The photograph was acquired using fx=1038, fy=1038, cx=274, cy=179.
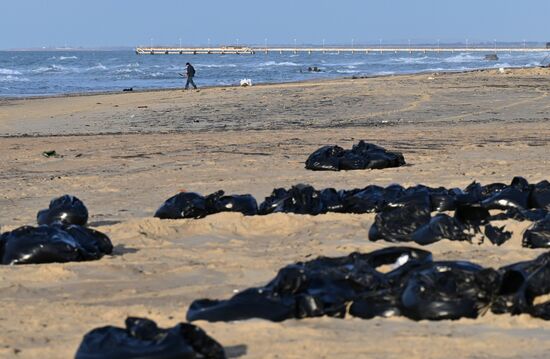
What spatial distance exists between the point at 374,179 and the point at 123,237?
396 centimetres

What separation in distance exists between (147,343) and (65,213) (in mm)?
4269

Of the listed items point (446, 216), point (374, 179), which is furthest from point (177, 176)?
point (446, 216)

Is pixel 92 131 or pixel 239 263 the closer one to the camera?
pixel 239 263

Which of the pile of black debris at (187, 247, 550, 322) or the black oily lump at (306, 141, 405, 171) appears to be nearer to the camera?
the pile of black debris at (187, 247, 550, 322)

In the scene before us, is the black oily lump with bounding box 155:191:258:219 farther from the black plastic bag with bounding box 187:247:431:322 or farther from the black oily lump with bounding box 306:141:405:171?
the black oily lump with bounding box 306:141:405:171

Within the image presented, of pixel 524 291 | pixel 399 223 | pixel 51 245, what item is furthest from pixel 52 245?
pixel 524 291

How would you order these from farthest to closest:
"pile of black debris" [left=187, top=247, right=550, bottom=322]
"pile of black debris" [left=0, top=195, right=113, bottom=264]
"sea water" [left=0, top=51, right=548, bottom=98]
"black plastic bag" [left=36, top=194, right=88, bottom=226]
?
1. "sea water" [left=0, top=51, right=548, bottom=98]
2. "black plastic bag" [left=36, top=194, right=88, bottom=226]
3. "pile of black debris" [left=0, top=195, right=113, bottom=264]
4. "pile of black debris" [left=187, top=247, right=550, bottom=322]

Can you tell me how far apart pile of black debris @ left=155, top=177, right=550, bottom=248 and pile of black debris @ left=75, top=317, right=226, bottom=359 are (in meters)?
3.38

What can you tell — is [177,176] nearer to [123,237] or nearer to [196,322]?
[123,237]

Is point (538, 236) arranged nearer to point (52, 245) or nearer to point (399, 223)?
point (399, 223)

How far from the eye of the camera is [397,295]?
600cm

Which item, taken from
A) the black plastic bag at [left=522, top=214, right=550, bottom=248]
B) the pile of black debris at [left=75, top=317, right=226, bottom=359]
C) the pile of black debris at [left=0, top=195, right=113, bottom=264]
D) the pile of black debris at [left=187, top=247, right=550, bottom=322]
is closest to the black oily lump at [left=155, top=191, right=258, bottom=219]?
the pile of black debris at [left=0, top=195, right=113, bottom=264]

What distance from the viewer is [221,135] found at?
18188 mm

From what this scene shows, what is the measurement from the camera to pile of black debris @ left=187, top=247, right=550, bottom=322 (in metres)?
5.86
